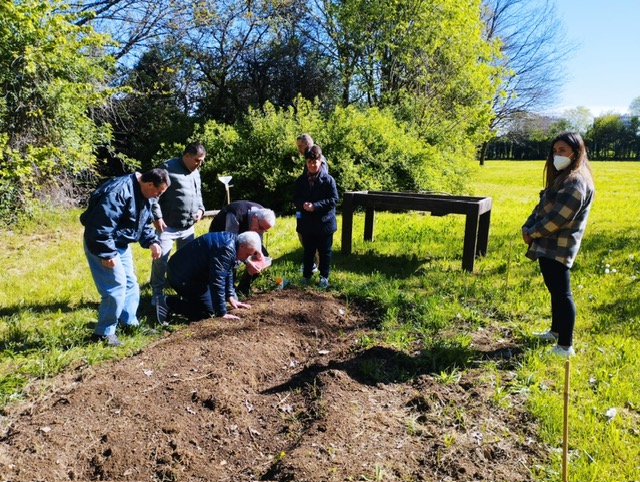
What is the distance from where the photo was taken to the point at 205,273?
4750 millimetres

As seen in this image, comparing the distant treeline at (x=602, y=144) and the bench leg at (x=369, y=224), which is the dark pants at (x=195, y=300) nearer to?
the bench leg at (x=369, y=224)

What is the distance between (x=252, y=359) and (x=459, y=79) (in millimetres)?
14389

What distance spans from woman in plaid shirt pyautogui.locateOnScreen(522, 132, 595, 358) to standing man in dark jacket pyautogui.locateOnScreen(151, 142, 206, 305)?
341 centimetres

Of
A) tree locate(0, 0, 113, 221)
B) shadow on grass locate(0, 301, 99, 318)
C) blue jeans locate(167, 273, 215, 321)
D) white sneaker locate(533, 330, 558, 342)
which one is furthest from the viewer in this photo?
tree locate(0, 0, 113, 221)

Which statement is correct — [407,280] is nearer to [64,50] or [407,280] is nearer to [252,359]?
[252,359]

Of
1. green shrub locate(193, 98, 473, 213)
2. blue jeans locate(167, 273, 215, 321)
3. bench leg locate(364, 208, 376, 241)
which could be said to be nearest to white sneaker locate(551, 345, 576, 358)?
blue jeans locate(167, 273, 215, 321)

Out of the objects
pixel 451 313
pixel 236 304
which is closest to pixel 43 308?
pixel 236 304

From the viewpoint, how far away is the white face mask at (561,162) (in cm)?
381

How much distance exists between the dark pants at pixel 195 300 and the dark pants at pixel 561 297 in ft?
10.5

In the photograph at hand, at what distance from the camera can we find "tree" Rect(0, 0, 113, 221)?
780 centimetres

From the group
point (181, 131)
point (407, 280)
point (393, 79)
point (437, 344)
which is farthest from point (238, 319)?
point (393, 79)

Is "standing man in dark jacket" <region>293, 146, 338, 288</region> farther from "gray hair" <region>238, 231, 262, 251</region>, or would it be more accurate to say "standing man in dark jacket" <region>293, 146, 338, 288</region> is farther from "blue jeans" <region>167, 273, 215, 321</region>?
"blue jeans" <region>167, 273, 215, 321</region>

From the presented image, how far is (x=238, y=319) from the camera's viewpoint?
4594 mm

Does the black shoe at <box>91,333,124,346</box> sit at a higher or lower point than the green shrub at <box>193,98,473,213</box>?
lower
